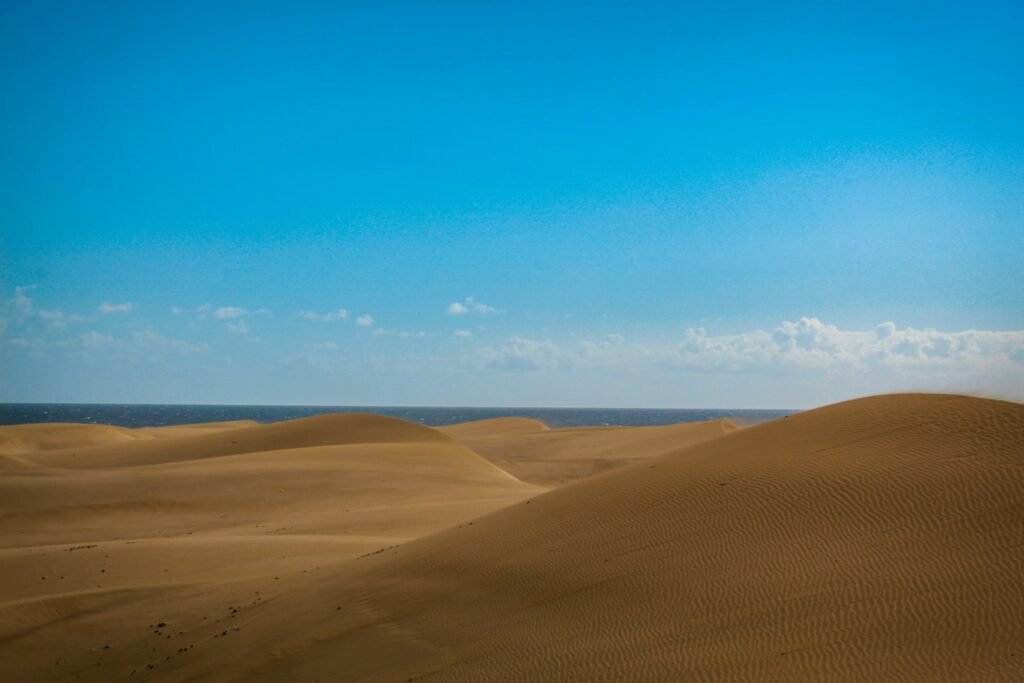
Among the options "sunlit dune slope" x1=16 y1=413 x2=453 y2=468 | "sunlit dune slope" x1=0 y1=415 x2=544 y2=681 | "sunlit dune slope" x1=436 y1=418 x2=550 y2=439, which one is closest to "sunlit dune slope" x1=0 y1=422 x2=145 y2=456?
"sunlit dune slope" x1=16 y1=413 x2=453 y2=468

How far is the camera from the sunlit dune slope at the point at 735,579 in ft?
24.1

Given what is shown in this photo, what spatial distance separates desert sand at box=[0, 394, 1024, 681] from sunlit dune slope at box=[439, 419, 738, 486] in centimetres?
2361

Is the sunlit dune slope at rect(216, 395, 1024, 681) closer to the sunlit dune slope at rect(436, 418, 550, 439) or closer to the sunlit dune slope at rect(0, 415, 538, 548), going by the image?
the sunlit dune slope at rect(0, 415, 538, 548)

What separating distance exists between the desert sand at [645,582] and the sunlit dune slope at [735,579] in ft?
0.09

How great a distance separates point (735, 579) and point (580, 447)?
46776 mm

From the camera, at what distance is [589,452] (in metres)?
52.4

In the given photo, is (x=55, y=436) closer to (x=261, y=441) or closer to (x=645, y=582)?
(x=261, y=441)

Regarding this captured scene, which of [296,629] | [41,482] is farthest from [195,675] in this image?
[41,482]

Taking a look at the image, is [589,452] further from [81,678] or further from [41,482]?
[81,678]

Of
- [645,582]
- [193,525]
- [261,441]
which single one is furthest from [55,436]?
[645,582]

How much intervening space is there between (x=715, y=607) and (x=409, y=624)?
12.1ft

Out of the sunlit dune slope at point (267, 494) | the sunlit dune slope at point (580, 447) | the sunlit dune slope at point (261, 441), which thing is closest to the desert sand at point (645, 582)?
the sunlit dune slope at point (267, 494)

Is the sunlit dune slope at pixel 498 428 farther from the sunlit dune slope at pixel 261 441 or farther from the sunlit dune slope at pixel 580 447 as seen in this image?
the sunlit dune slope at pixel 261 441

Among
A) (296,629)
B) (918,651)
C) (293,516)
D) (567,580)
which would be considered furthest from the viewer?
(293,516)
